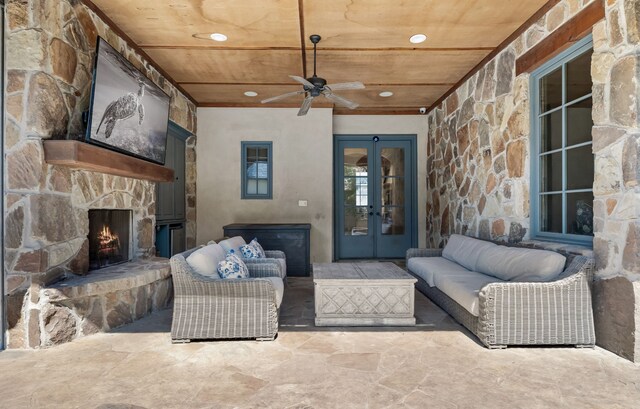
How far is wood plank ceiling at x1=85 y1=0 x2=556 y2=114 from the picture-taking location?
3449mm

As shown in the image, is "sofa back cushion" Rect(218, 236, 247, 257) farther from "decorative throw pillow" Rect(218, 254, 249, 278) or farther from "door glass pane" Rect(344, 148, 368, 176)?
"door glass pane" Rect(344, 148, 368, 176)

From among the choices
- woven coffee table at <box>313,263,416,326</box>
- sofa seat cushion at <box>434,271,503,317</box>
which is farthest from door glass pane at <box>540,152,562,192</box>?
woven coffee table at <box>313,263,416,326</box>

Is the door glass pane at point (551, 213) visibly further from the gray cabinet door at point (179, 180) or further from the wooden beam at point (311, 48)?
the gray cabinet door at point (179, 180)

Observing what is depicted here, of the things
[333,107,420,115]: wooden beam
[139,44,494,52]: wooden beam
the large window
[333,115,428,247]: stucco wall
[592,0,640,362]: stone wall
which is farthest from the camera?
[333,115,428,247]: stucco wall

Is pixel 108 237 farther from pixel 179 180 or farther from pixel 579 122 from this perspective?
pixel 579 122

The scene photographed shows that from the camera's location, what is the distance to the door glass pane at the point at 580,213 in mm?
3232

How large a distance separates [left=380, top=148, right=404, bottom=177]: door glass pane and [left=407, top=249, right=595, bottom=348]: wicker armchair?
14.9 ft

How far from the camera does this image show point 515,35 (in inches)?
156

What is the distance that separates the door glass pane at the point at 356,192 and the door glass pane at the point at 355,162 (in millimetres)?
151

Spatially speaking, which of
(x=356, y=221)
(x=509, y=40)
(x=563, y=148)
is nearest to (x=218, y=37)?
(x=509, y=40)

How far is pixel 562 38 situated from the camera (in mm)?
3291

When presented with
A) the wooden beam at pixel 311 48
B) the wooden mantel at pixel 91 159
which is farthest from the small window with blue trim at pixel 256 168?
the wooden mantel at pixel 91 159

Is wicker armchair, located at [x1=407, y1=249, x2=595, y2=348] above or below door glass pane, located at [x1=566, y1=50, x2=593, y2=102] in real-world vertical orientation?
below

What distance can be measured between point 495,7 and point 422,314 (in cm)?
308
